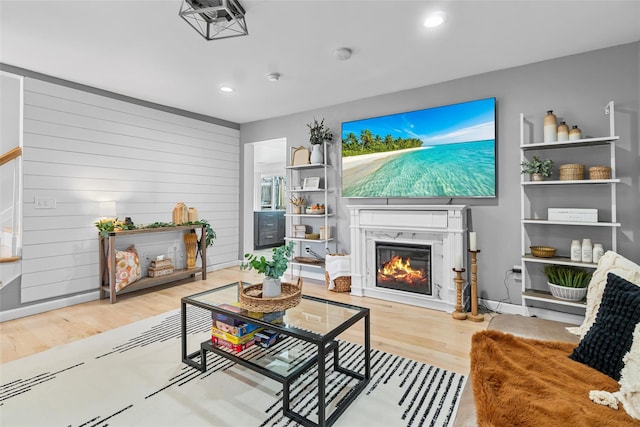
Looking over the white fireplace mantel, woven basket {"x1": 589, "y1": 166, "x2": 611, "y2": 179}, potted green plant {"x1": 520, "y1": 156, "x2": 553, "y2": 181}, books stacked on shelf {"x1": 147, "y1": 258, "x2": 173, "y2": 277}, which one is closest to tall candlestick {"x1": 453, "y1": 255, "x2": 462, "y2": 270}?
the white fireplace mantel

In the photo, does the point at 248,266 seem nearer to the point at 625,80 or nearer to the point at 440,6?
the point at 440,6

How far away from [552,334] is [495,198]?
5.86 feet

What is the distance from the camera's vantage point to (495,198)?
3236 millimetres

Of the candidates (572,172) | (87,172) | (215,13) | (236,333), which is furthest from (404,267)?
(87,172)

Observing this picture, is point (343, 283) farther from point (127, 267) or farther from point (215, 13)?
point (215, 13)

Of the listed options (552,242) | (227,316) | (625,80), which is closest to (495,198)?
(552,242)

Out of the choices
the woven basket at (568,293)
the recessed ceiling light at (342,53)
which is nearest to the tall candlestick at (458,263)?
the woven basket at (568,293)

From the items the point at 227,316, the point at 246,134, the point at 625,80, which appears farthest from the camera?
the point at 246,134

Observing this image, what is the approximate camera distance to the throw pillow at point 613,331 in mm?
1263

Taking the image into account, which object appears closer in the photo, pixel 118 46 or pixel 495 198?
pixel 118 46

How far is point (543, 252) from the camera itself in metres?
2.82

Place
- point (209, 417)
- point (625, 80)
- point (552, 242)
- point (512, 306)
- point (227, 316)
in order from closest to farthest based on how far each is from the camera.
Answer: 1. point (209, 417)
2. point (227, 316)
3. point (625, 80)
4. point (552, 242)
5. point (512, 306)

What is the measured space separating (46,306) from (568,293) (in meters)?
5.02

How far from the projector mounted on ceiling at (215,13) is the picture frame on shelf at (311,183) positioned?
2.26 m
